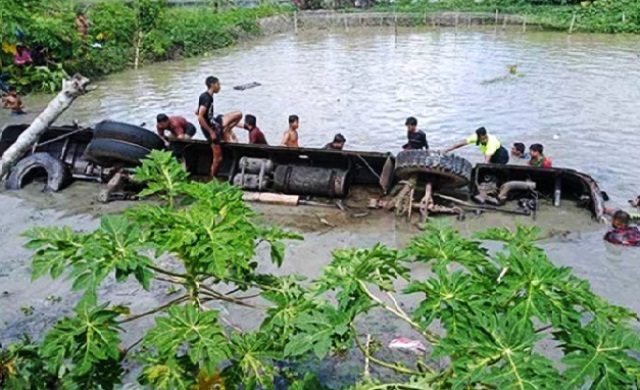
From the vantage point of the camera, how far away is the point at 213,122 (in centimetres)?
1115

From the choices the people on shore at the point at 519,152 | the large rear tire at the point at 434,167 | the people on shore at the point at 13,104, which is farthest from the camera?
the people on shore at the point at 13,104

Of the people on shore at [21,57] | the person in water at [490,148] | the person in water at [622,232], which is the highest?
the people on shore at [21,57]

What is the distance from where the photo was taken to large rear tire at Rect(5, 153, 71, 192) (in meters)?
11.4

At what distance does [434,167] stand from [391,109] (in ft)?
28.2

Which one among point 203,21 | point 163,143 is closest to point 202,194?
point 163,143

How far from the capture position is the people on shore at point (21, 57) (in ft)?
64.4

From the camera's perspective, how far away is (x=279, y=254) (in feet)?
13.9

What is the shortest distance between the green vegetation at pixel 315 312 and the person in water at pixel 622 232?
5.90 m

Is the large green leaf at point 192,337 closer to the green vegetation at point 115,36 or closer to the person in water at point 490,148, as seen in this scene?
the person in water at point 490,148

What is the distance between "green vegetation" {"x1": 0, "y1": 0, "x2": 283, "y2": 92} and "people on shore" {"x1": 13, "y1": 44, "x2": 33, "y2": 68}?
0.17 meters

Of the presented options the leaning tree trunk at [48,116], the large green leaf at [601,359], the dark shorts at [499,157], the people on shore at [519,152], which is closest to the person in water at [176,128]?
the dark shorts at [499,157]

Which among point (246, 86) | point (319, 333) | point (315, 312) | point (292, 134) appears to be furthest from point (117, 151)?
point (246, 86)

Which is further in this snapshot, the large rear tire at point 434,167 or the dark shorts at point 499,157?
the dark shorts at point 499,157

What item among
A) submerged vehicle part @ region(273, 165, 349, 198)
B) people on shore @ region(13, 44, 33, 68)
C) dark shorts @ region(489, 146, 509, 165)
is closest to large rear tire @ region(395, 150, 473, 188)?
submerged vehicle part @ region(273, 165, 349, 198)
